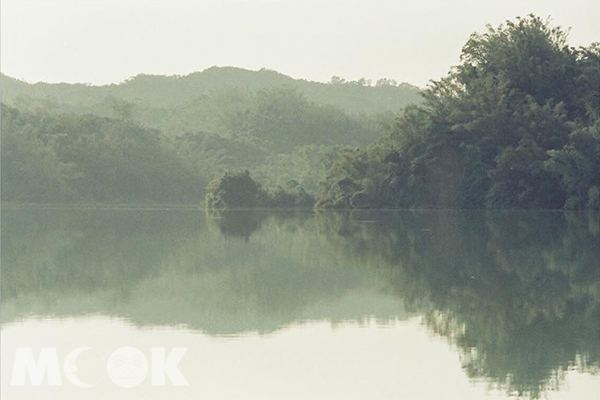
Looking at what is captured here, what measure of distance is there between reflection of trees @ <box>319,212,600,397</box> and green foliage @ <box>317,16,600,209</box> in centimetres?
1189

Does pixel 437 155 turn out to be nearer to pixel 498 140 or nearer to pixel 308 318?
pixel 498 140

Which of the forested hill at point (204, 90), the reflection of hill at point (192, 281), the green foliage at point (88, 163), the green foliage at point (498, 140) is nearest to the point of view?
the reflection of hill at point (192, 281)

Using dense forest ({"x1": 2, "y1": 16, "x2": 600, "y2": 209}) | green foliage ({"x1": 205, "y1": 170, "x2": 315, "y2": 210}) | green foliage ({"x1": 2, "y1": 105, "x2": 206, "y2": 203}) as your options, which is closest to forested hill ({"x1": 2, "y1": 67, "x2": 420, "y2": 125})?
green foliage ({"x1": 2, "y1": 105, "x2": 206, "y2": 203})

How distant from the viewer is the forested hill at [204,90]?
107 metres

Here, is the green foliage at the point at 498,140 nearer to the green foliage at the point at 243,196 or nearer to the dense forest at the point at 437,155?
the dense forest at the point at 437,155

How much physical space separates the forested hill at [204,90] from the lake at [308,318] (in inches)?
3466

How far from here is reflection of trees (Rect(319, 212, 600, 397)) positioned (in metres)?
7.69

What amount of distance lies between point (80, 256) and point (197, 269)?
2389mm

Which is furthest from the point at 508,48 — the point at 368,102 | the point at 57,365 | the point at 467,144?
the point at 368,102

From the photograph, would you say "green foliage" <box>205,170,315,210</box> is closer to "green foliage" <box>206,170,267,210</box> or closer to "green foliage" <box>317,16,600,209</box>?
"green foliage" <box>206,170,267,210</box>

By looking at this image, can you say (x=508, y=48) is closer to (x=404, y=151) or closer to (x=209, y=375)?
(x=404, y=151)

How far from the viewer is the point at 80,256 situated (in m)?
15.8

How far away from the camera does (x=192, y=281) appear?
1264cm

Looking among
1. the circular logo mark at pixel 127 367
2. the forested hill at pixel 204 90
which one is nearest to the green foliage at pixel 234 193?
the circular logo mark at pixel 127 367
